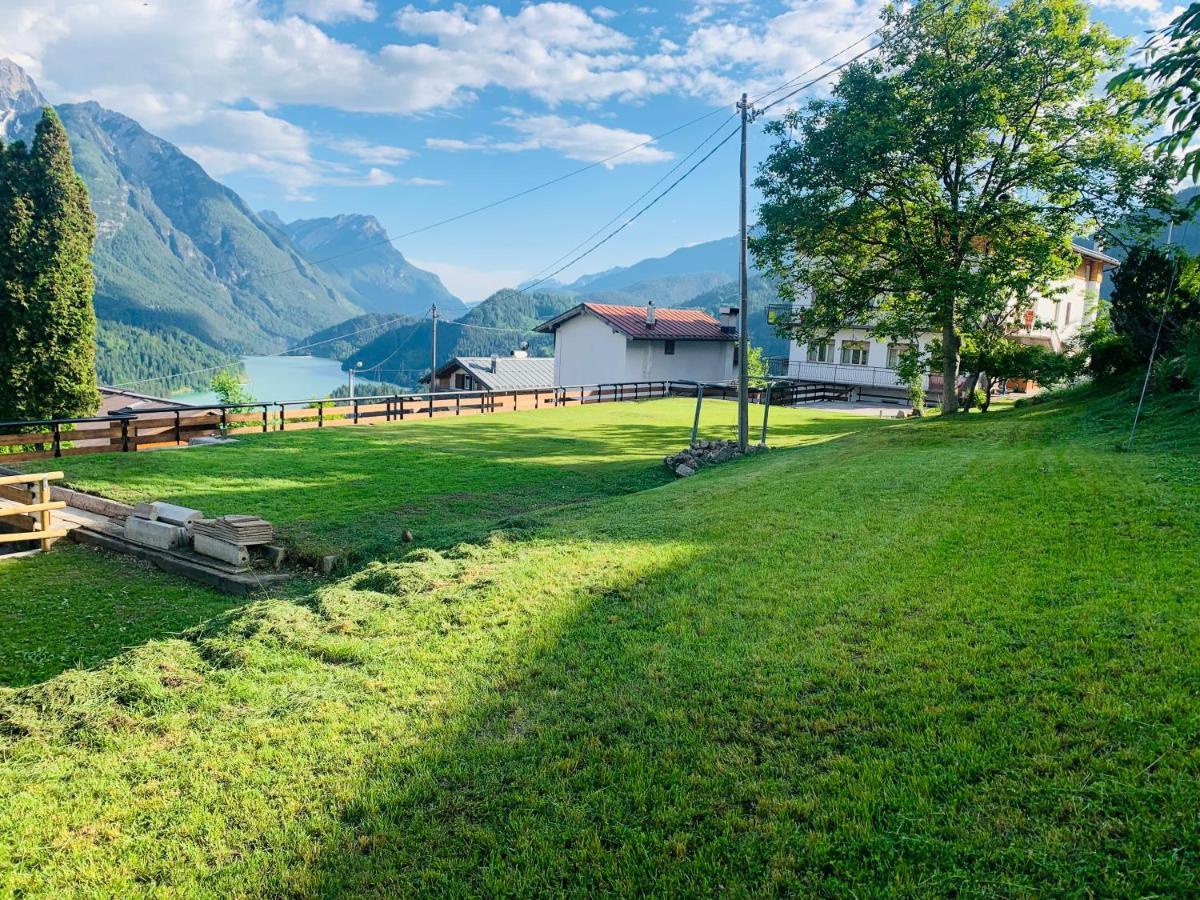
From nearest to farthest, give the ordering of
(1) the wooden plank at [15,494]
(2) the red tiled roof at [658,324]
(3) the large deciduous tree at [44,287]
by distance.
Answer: (1) the wooden plank at [15,494]
(3) the large deciduous tree at [44,287]
(2) the red tiled roof at [658,324]

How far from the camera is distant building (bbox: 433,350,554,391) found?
47812mm

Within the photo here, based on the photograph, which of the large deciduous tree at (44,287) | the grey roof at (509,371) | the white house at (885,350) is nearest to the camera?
the large deciduous tree at (44,287)

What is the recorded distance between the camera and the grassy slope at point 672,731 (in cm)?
305

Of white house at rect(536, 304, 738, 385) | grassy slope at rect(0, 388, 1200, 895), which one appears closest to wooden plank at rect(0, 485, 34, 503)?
grassy slope at rect(0, 388, 1200, 895)

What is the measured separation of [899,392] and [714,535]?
37.1m

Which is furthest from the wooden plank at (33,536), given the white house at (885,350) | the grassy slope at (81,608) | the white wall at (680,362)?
the white house at (885,350)

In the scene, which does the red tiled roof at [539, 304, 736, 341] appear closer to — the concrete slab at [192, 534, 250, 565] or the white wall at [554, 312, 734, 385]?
the white wall at [554, 312, 734, 385]

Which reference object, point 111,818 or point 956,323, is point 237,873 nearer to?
point 111,818

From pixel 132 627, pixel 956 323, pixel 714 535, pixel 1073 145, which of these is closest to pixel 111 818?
pixel 132 627

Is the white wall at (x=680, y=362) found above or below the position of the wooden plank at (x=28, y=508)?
above

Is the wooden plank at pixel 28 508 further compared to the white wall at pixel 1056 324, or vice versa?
the white wall at pixel 1056 324

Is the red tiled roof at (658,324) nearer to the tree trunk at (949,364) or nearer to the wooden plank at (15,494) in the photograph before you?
the tree trunk at (949,364)

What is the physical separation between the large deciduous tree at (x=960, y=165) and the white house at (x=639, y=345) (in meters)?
19.9

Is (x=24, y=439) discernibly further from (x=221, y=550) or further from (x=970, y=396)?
(x=970, y=396)
